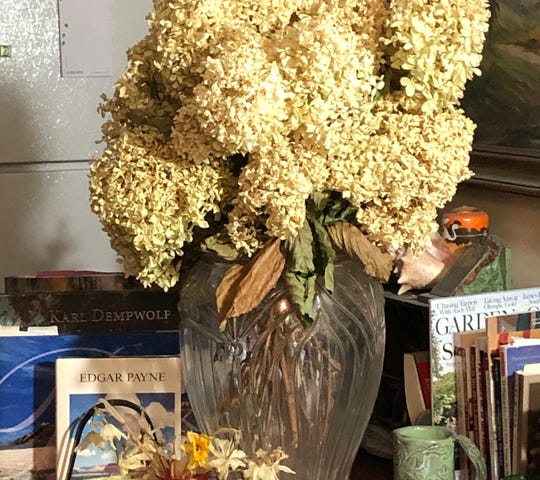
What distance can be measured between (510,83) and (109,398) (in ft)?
2.31

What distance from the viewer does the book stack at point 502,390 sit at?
3.23 feet

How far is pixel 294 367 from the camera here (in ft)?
2.86

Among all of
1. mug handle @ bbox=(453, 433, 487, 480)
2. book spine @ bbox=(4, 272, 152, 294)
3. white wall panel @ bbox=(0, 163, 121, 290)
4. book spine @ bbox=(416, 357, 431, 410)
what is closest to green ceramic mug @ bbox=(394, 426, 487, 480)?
mug handle @ bbox=(453, 433, 487, 480)

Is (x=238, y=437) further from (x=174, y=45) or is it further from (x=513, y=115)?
(x=513, y=115)

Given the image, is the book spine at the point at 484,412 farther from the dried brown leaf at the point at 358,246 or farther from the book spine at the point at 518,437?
the dried brown leaf at the point at 358,246

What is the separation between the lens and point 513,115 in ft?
4.22

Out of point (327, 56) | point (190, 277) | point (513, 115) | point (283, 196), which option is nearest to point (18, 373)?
point (190, 277)

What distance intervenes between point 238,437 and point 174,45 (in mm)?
357

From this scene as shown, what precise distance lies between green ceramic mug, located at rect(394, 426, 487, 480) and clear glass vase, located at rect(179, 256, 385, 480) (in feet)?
0.17

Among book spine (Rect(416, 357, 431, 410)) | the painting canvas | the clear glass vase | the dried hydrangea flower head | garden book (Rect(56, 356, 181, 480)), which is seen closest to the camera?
the dried hydrangea flower head

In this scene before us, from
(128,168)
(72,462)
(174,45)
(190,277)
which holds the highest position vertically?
(174,45)

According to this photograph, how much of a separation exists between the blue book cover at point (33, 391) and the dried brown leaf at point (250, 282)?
7.7 inches

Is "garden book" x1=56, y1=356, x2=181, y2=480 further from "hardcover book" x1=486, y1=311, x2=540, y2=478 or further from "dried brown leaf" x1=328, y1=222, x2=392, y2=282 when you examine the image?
"hardcover book" x1=486, y1=311, x2=540, y2=478

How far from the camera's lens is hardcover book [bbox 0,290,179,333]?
1.01 meters
